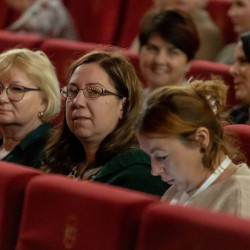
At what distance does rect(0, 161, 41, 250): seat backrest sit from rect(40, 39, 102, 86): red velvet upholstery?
2.73ft

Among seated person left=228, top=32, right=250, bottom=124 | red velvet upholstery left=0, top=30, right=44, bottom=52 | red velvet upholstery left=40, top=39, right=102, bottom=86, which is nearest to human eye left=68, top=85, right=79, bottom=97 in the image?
seated person left=228, top=32, right=250, bottom=124

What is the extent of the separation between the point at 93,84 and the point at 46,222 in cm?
30

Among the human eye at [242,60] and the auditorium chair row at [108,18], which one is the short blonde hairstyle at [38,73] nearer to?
the human eye at [242,60]

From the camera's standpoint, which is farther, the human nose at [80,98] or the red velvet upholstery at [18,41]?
the red velvet upholstery at [18,41]

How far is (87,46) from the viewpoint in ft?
6.18

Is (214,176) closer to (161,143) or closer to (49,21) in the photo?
(161,143)

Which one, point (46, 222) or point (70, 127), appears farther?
point (70, 127)

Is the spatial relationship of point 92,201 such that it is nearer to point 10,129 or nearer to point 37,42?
point 10,129

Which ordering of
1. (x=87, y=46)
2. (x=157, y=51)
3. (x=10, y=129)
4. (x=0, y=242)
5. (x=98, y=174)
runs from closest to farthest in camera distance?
(x=0, y=242) < (x=98, y=174) < (x=10, y=129) < (x=157, y=51) < (x=87, y=46)

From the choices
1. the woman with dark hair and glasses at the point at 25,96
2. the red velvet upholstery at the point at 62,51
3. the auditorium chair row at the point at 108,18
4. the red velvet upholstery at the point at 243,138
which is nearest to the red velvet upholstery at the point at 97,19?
the auditorium chair row at the point at 108,18

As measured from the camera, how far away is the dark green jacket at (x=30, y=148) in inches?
54.8

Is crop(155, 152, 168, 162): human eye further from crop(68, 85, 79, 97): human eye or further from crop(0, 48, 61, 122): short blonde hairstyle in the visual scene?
crop(0, 48, 61, 122): short blonde hairstyle

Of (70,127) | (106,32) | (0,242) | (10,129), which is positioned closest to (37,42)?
(106,32)

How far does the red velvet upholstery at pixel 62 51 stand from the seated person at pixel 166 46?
162 mm
